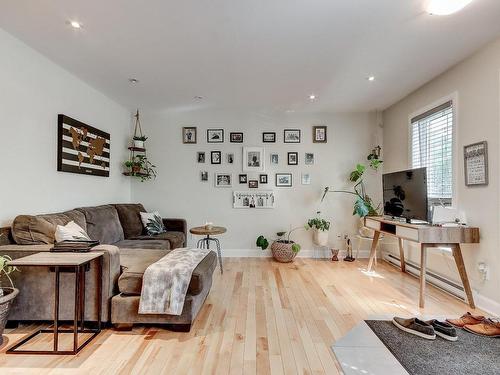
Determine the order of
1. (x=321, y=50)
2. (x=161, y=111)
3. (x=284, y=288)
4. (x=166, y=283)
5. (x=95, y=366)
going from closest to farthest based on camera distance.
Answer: (x=95, y=366) < (x=166, y=283) < (x=321, y=50) < (x=284, y=288) < (x=161, y=111)

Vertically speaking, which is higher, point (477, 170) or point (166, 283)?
point (477, 170)

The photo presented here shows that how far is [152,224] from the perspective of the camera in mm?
4273

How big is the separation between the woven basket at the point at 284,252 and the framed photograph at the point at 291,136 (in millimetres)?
1731

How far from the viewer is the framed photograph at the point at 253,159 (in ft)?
16.8

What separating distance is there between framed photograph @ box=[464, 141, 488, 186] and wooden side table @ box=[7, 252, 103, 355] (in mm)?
3444

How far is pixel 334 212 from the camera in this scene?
16.7 ft

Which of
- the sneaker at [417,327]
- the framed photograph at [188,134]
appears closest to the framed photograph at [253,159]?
the framed photograph at [188,134]

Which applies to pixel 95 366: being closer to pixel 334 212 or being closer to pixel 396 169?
pixel 334 212

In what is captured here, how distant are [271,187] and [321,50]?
260cm

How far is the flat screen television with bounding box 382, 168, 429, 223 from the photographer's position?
313 cm

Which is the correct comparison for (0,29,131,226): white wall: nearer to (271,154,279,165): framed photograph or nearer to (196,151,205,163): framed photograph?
(196,151,205,163): framed photograph

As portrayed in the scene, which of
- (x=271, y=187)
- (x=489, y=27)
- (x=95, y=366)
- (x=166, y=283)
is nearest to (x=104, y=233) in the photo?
(x=166, y=283)

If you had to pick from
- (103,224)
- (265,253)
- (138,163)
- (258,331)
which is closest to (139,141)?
(138,163)

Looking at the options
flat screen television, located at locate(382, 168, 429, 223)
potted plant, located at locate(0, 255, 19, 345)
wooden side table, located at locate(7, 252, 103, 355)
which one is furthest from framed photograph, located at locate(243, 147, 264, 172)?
potted plant, located at locate(0, 255, 19, 345)
